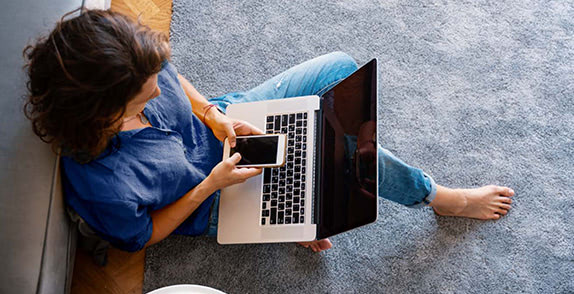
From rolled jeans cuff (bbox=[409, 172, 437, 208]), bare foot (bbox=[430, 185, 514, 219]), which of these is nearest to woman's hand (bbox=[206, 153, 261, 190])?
rolled jeans cuff (bbox=[409, 172, 437, 208])

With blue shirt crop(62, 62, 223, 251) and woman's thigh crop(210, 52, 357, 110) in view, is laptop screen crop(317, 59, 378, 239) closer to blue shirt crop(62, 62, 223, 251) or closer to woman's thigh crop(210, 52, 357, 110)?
woman's thigh crop(210, 52, 357, 110)

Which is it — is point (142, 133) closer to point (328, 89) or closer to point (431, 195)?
point (328, 89)

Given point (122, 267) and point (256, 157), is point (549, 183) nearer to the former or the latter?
point (256, 157)

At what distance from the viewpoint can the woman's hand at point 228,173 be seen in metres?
1.12

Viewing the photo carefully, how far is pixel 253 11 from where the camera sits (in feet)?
5.91

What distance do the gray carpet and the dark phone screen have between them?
432mm

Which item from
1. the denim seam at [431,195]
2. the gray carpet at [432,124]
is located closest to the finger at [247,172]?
the gray carpet at [432,124]

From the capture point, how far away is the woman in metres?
0.85

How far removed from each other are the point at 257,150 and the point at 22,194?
56 cm

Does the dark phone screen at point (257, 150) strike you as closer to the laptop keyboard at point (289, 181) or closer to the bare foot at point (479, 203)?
the laptop keyboard at point (289, 181)

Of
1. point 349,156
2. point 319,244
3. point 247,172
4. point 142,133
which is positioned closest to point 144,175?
point 142,133

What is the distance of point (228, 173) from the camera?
3.67 feet

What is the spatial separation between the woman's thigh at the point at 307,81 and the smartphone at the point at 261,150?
209mm

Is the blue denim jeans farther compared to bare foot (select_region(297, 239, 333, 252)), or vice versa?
bare foot (select_region(297, 239, 333, 252))
